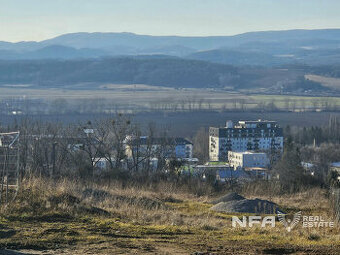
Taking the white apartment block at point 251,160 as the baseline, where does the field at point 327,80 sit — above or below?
above

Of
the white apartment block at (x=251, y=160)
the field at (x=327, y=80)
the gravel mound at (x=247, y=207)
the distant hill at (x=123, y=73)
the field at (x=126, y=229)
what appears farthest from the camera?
the distant hill at (x=123, y=73)

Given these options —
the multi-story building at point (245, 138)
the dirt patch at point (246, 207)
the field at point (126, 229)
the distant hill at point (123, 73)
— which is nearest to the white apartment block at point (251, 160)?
the multi-story building at point (245, 138)

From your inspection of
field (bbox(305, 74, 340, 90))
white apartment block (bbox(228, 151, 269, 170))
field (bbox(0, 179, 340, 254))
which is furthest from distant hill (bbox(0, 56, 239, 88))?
field (bbox(0, 179, 340, 254))

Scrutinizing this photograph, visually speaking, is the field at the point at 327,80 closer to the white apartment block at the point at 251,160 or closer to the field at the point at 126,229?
the white apartment block at the point at 251,160

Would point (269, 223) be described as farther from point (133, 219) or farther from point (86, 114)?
point (86, 114)

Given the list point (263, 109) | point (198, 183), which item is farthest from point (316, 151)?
point (263, 109)

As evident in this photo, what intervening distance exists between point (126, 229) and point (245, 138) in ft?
137

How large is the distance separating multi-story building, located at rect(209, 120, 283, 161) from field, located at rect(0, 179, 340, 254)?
36.6 m

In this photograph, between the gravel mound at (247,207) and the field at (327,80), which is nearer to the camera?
the gravel mound at (247,207)

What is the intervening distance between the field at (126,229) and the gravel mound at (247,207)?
25 cm

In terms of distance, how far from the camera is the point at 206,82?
125 m

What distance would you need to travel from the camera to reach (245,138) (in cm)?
4956

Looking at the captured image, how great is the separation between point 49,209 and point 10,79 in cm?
11583

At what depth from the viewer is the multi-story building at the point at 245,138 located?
48044 millimetres
